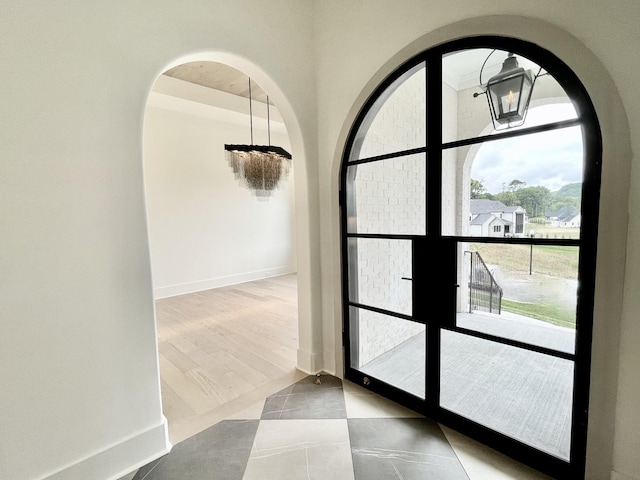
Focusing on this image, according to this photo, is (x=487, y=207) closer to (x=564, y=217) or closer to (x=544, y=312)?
(x=564, y=217)

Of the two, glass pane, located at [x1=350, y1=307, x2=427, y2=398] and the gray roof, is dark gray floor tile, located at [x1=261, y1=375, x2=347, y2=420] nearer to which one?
glass pane, located at [x1=350, y1=307, x2=427, y2=398]

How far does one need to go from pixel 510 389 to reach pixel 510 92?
1.86 meters

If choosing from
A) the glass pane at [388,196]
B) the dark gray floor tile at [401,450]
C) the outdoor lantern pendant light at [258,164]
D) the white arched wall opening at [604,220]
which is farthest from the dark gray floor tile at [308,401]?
the outdoor lantern pendant light at [258,164]

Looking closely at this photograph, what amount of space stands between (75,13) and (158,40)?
37 centimetres

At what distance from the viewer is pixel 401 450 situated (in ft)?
5.82

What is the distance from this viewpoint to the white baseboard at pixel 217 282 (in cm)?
553

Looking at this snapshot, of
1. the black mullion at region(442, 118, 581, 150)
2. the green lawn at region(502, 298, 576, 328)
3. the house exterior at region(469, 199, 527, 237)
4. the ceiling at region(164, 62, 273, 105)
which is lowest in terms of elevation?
the green lawn at region(502, 298, 576, 328)

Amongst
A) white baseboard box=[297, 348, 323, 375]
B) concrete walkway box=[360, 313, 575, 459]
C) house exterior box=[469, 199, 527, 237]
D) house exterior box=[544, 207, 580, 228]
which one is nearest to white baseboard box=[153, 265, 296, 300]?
white baseboard box=[297, 348, 323, 375]

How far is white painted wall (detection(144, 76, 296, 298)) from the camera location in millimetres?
5246

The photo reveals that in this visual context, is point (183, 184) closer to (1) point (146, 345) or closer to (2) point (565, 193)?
(1) point (146, 345)

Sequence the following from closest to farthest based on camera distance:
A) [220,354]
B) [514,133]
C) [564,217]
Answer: [564,217] < [514,133] < [220,354]

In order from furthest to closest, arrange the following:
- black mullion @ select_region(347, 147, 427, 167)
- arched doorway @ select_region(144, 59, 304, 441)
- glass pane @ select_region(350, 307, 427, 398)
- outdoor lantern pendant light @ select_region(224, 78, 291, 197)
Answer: outdoor lantern pendant light @ select_region(224, 78, 291, 197) < arched doorway @ select_region(144, 59, 304, 441) < glass pane @ select_region(350, 307, 427, 398) < black mullion @ select_region(347, 147, 427, 167)

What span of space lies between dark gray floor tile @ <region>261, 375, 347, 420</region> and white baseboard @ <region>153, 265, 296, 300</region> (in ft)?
13.0

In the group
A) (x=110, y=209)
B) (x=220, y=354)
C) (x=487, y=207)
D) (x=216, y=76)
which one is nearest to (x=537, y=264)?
(x=487, y=207)
